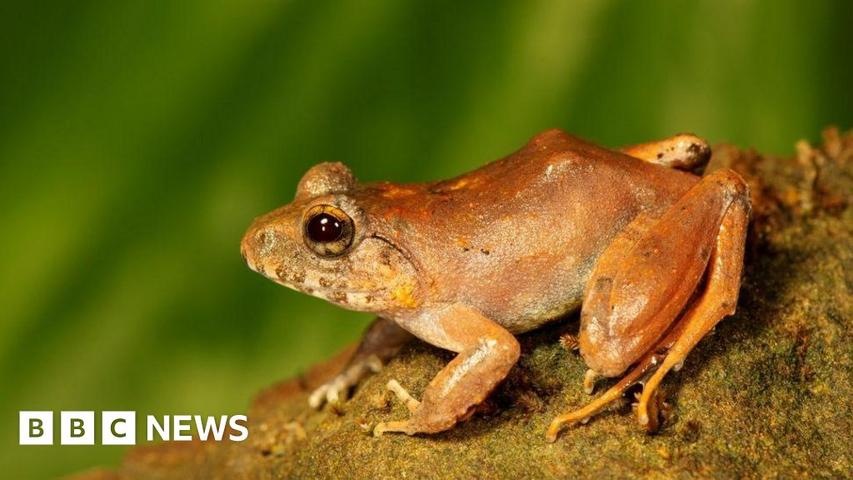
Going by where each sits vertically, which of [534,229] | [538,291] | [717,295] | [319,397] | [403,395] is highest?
[534,229]

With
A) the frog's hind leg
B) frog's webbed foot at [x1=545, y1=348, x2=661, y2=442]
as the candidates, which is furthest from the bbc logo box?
the frog's hind leg

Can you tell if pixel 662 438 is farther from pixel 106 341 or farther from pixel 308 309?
pixel 106 341

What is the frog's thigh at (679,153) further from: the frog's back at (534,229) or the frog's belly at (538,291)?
the frog's belly at (538,291)

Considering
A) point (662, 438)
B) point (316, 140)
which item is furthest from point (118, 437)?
point (662, 438)

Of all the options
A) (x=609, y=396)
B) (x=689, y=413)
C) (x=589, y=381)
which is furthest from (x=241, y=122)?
(x=689, y=413)

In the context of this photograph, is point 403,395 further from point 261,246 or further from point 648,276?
point 648,276

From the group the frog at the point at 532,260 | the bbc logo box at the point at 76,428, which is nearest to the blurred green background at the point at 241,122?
the bbc logo box at the point at 76,428
